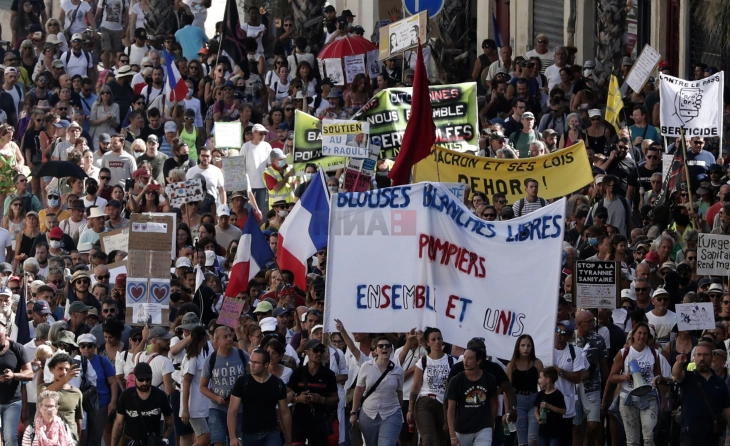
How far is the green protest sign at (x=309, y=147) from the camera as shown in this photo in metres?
24.5

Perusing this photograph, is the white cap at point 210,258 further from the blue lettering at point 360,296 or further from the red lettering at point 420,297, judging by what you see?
the red lettering at point 420,297

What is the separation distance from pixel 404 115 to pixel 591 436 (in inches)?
242

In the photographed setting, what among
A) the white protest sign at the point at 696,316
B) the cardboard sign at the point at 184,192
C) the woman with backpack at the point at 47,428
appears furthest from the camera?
the cardboard sign at the point at 184,192

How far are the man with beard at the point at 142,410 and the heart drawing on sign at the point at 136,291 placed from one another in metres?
2.47

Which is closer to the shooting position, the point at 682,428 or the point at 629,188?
the point at 682,428

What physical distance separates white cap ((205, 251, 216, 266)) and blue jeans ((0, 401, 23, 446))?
12.9 ft

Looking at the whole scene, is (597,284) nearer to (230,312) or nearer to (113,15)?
(230,312)

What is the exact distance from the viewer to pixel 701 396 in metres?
17.7

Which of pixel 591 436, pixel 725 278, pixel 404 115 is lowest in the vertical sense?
pixel 591 436

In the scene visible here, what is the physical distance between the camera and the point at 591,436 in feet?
61.1

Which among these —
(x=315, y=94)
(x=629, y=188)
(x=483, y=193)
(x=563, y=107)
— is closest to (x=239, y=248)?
(x=483, y=193)

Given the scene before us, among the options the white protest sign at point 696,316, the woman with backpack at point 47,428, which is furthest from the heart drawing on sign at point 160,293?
the white protest sign at point 696,316

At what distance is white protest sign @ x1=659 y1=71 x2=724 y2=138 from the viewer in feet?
74.5

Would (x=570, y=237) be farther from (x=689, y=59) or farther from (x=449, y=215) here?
(x=689, y=59)
